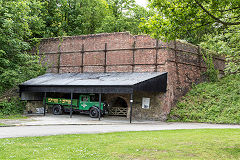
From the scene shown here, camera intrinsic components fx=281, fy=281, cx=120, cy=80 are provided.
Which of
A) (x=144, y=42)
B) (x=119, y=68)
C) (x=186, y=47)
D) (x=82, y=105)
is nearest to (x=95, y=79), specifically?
(x=82, y=105)

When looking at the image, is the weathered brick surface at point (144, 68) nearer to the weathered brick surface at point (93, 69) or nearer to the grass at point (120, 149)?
the weathered brick surface at point (93, 69)

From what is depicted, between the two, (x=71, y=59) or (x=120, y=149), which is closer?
(x=120, y=149)

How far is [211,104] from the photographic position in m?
21.1

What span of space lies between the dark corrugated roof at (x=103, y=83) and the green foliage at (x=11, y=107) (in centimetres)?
110

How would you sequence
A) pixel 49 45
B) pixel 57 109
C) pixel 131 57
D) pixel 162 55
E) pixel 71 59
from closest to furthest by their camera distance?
pixel 162 55, pixel 131 57, pixel 57 109, pixel 71 59, pixel 49 45

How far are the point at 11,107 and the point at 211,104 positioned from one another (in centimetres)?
1584

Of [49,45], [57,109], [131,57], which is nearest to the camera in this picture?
[131,57]

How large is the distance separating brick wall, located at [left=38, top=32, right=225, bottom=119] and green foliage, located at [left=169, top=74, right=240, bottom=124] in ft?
2.52

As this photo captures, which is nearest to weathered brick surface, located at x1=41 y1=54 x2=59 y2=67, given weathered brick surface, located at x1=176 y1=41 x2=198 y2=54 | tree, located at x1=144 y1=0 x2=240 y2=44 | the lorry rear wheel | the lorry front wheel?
the lorry rear wheel

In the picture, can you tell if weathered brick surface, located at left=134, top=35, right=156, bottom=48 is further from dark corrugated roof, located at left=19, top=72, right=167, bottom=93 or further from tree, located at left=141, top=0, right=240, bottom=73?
tree, located at left=141, top=0, right=240, bottom=73

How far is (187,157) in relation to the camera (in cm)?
768

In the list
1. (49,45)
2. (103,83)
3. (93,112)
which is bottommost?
(93,112)

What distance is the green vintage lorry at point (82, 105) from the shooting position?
2166 centimetres

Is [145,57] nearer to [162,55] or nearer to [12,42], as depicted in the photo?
[162,55]
